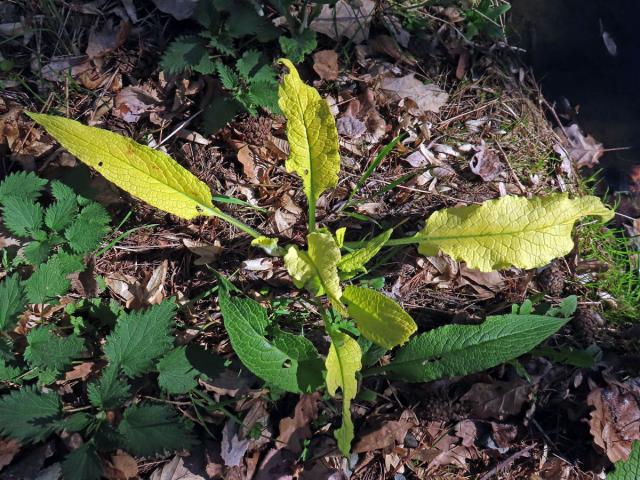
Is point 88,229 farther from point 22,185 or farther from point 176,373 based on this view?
point 176,373

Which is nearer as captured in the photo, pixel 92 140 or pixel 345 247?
pixel 92 140

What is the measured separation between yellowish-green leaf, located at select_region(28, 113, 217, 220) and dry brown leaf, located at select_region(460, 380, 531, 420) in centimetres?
123

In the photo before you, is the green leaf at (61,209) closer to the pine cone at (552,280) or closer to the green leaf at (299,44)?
the green leaf at (299,44)

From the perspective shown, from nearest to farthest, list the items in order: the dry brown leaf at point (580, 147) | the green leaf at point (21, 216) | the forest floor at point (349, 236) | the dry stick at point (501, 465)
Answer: the green leaf at point (21, 216) < the forest floor at point (349, 236) < the dry stick at point (501, 465) < the dry brown leaf at point (580, 147)

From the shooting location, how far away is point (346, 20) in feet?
7.93

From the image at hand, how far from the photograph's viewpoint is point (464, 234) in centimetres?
191

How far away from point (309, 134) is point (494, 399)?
48.8 inches

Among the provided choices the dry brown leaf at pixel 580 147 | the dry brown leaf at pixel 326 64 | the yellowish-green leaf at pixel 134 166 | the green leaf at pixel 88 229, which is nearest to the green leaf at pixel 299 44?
the dry brown leaf at pixel 326 64

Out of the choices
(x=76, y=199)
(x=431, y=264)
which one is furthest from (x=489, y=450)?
(x=76, y=199)

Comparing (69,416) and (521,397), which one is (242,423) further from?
(521,397)

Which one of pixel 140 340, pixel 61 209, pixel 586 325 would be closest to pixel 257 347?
pixel 140 340

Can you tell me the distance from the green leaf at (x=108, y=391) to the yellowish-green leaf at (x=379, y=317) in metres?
0.78

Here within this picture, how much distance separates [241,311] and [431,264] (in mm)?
851

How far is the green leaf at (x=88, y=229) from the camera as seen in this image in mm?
1851
